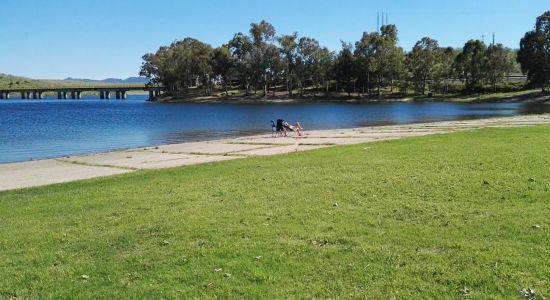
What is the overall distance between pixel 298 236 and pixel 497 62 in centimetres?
12407

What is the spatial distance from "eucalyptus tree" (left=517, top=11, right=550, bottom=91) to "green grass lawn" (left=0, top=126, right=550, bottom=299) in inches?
4138

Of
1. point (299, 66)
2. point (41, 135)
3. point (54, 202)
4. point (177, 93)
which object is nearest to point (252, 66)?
point (299, 66)

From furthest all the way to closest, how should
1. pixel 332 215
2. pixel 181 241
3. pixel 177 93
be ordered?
pixel 177 93
pixel 332 215
pixel 181 241

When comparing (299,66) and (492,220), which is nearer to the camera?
(492,220)

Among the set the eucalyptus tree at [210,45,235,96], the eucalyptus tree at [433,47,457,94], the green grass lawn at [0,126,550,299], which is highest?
the eucalyptus tree at [210,45,235,96]

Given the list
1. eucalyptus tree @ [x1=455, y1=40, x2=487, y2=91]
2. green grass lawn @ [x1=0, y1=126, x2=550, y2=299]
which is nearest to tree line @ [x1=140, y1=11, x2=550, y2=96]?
eucalyptus tree @ [x1=455, y1=40, x2=487, y2=91]

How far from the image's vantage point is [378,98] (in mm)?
136750

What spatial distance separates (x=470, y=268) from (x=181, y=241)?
433 cm

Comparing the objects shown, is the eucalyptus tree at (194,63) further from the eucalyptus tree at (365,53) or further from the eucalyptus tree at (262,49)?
the eucalyptus tree at (365,53)

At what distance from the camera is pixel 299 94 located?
14975 centimetres

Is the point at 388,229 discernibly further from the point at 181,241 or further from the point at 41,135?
the point at 41,135

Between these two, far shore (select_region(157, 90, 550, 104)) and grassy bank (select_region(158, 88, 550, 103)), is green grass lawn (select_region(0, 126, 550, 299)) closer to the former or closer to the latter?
far shore (select_region(157, 90, 550, 104))

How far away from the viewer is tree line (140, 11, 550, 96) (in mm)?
127500

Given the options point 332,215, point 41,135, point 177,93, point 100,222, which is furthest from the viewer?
point 177,93
